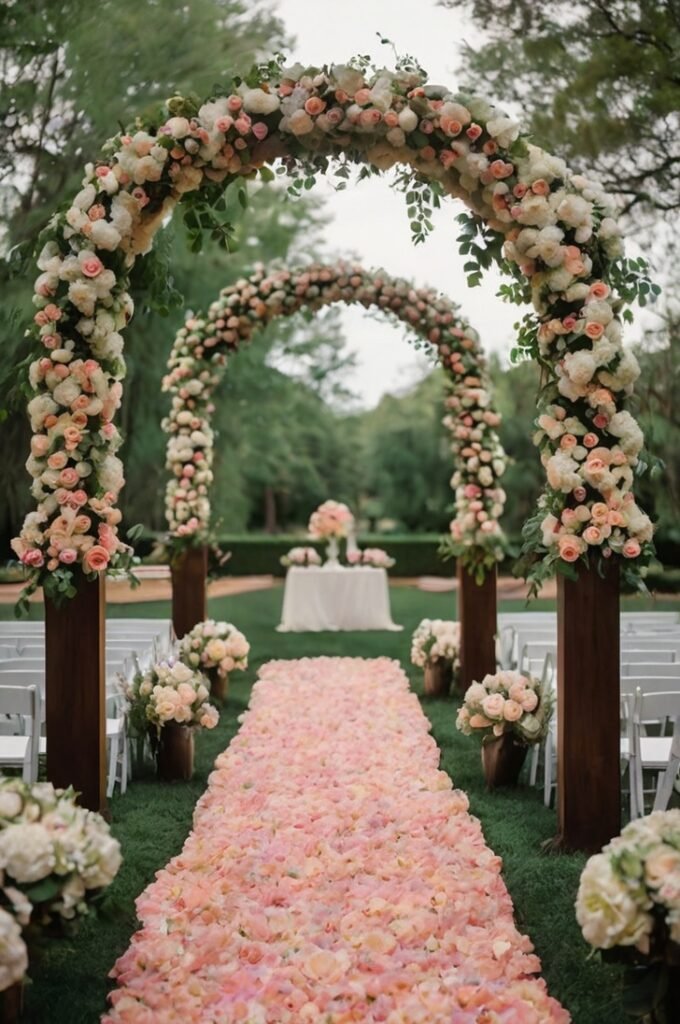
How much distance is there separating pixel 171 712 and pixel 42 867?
3303 millimetres

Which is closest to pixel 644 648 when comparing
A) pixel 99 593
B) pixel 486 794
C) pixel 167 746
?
pixel 486 794

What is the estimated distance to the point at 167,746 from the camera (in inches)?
246

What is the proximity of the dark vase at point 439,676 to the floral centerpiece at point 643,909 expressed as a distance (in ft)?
21.0

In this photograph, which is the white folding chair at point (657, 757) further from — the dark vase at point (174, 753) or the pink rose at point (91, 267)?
the pink rose at point (91, 267)

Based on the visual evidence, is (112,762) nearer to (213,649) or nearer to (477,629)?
(213,649)

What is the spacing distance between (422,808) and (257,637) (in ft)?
26.9

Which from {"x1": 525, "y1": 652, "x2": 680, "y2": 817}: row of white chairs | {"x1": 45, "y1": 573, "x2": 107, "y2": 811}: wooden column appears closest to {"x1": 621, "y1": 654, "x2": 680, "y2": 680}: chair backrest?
{"x1": 525, "y1": 652, "x2": 680, "y2": 817}: row of white chairs

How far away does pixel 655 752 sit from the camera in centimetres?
516

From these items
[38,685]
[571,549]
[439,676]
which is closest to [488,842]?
[571,549]

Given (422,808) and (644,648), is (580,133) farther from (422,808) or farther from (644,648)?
(422,808)

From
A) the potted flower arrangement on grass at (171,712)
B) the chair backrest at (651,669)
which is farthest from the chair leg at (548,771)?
the potted flower arrangement on grass at (171,712)

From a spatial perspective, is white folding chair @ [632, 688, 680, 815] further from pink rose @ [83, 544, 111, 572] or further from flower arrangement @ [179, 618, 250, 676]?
flower arrangement @ [179, 618, 250, 676]

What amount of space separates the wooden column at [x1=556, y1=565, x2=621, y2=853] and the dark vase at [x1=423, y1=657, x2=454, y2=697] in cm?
444

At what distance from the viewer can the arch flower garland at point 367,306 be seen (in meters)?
8.90
